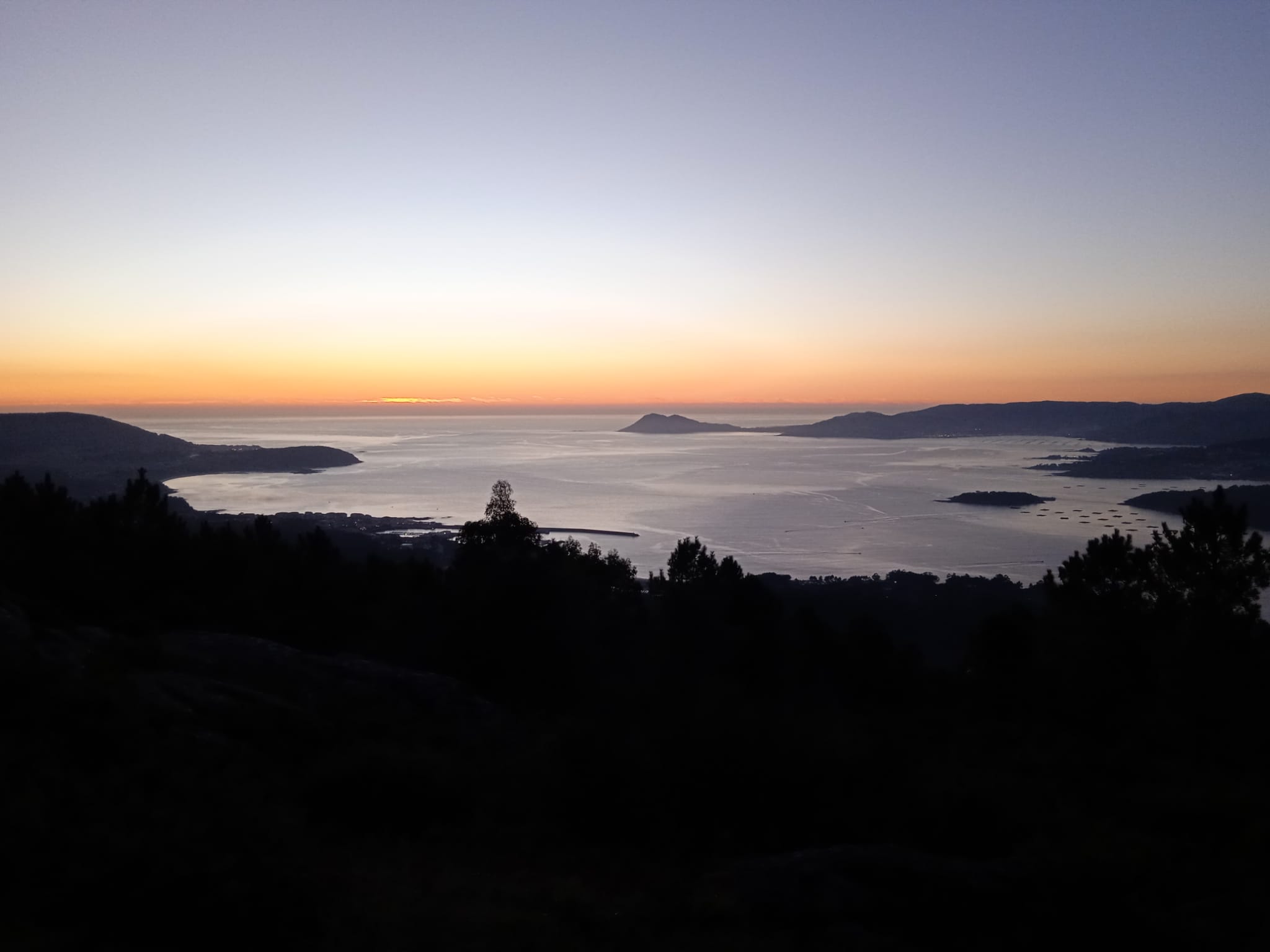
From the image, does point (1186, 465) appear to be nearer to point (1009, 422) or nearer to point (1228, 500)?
point (1228, 500)

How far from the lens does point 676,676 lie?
29.7 ft

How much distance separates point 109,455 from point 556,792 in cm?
8449

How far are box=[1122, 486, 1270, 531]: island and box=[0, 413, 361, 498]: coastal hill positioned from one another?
72509mm

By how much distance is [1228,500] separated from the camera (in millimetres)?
58500

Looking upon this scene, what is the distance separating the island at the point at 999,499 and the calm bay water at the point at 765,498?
1.35 m

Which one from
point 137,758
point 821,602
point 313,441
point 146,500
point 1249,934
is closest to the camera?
point 1249,934

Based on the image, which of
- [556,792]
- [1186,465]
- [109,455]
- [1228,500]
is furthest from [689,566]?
[1186,465]

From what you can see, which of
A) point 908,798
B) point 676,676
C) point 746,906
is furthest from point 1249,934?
point 676,676

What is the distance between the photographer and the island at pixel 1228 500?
165ft

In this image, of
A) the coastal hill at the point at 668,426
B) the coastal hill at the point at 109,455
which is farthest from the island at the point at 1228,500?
the coastal hill at the point at 668,426

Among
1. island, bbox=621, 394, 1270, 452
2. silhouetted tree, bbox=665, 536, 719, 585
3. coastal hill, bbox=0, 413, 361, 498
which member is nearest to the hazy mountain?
island, bbox=621, 394, 1270, 452

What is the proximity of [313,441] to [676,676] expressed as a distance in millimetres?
144163

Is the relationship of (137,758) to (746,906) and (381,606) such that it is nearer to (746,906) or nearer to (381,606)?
(746,906)

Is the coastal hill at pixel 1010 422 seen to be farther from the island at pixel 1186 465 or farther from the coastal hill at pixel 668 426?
the island at pixel 1186 465
